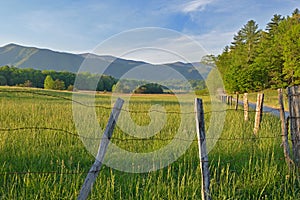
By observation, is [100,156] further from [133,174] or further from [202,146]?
[133,174]

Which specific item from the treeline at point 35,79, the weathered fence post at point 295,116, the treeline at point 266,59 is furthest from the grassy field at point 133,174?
the treeline at point 35,79

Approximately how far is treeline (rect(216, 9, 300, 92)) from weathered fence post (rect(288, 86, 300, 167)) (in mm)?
39472

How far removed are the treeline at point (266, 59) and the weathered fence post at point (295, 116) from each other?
39472 millimetres

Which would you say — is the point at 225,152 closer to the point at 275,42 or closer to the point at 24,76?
the point at 275,42

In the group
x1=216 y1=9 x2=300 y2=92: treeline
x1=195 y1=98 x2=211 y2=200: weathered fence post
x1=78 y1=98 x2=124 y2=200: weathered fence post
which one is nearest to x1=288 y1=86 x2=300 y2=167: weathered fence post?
x1=195 y1=98 x2=211 y2=200: weathered fence post

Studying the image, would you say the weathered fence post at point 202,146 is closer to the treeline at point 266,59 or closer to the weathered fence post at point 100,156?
the weathered fence post at point 100,156

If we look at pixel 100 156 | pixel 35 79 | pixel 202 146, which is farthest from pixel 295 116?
pixel 35 79

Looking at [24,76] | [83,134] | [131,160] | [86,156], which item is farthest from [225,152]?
[24,76]

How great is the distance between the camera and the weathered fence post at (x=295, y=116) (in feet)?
14.7

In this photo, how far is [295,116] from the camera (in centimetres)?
454

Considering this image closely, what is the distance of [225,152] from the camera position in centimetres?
550

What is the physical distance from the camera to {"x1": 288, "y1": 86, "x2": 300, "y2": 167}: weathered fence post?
449 centimetres

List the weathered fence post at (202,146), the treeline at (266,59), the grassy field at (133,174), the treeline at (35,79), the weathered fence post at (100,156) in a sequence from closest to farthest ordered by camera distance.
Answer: the weathered fence post at (100,156), the weathered fence post at (202,146), the grassy field at (133,174), the treeline at (266,59), the treeline at (35,79)

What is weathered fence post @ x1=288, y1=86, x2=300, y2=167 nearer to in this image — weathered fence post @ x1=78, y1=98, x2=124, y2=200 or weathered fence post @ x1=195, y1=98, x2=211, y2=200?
weathered fence post @ x1=195, y1=98, x2=211, y2=200
